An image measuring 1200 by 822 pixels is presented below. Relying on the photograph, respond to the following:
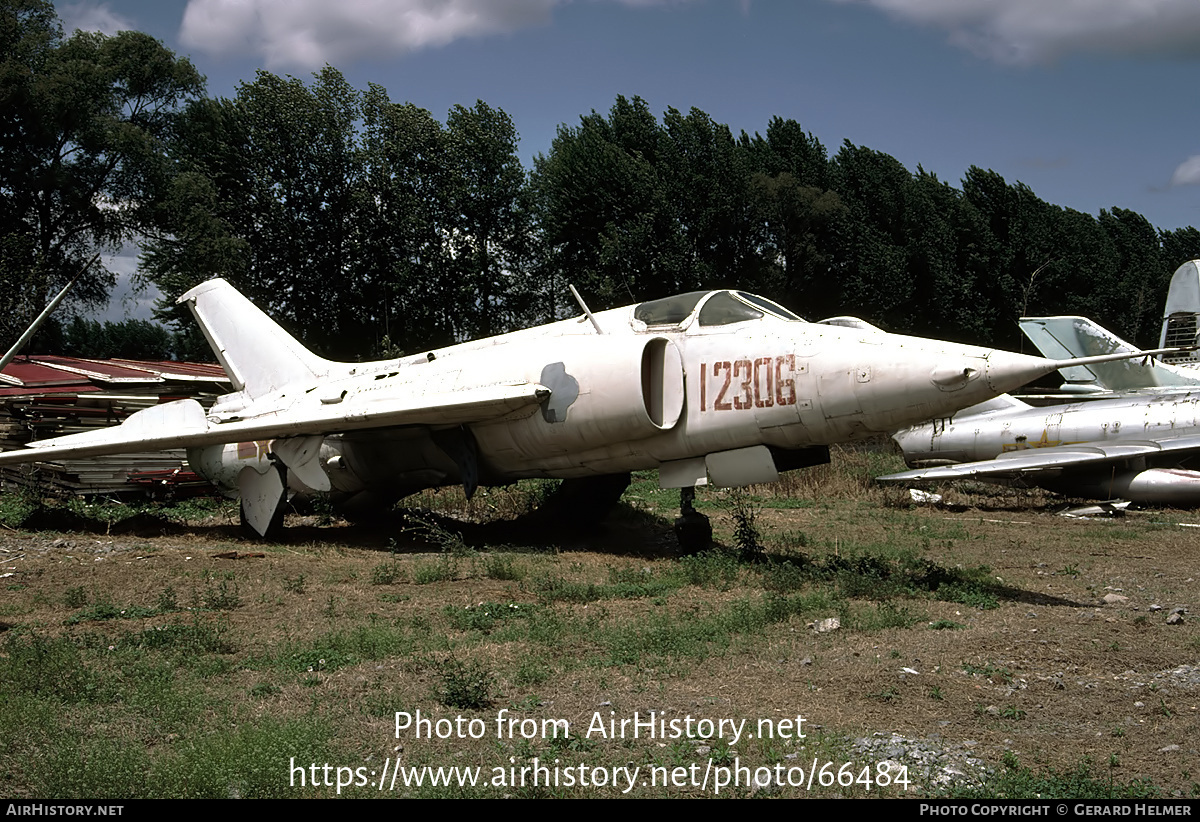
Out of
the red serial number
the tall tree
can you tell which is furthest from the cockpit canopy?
the tall tree

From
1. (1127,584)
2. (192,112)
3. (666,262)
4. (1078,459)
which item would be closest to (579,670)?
(1127,584)

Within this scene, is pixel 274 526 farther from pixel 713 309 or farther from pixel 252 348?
pixel 713 309

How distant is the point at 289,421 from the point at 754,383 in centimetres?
543

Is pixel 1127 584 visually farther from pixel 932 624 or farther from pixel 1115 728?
pixel 1115 728

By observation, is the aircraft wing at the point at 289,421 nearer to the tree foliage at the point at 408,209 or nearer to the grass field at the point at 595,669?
the grass field at the point at 595,669

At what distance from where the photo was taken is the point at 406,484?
40.5ft

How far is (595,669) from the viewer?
6.20 meters

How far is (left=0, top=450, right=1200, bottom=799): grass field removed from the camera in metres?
4.44

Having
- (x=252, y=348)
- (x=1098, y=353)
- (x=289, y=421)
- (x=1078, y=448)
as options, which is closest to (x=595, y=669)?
(x=289, y=421)

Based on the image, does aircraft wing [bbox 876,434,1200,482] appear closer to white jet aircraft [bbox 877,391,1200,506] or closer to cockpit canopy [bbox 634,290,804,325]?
white jet aircraft [bbox 877,391,1200,506]

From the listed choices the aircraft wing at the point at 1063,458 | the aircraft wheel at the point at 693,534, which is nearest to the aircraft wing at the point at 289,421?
the aircraft wheel at the point at 693,534

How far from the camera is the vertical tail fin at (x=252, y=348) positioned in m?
13.2

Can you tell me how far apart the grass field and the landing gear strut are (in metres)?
0.32

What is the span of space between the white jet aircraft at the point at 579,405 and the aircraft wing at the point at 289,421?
26 millimetres
